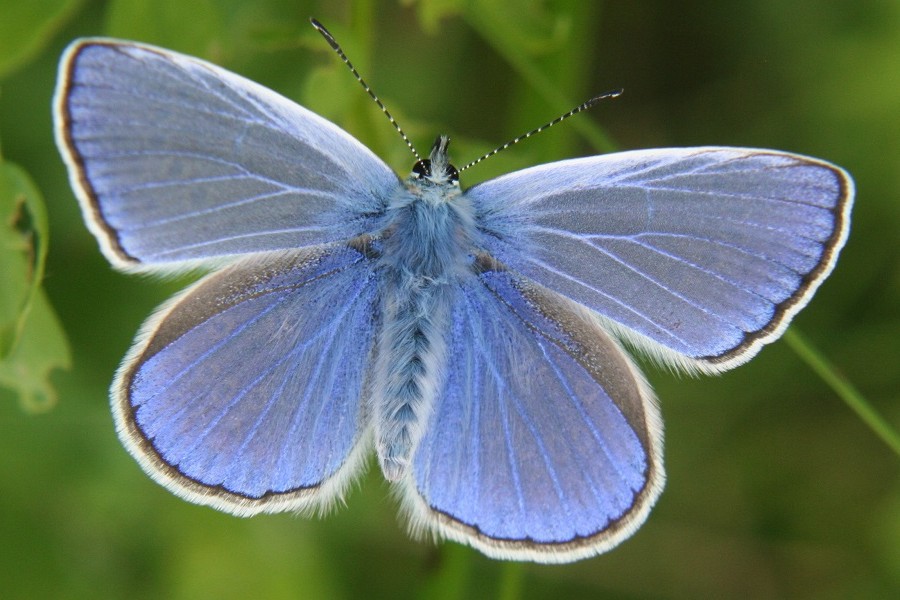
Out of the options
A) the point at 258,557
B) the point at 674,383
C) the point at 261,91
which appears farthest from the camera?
the point at 674,383

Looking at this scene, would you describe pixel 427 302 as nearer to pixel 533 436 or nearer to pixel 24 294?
pixel 533 436

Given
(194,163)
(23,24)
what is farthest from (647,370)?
(23,24)

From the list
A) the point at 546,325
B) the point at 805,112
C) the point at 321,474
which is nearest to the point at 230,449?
the point at 321,474

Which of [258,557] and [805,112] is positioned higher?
[805,112]

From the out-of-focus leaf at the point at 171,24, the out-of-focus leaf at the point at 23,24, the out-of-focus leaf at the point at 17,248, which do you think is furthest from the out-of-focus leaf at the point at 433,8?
the out-of-focus leaf at the point at 17,248

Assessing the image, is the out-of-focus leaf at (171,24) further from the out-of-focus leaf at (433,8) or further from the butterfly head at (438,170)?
the butterfly head at (438,170)

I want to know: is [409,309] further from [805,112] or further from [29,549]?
[805,112]
